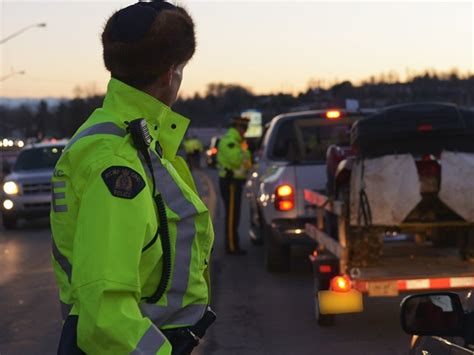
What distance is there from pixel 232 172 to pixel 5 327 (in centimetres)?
563

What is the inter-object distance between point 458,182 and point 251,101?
76065 mm

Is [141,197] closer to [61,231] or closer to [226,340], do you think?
[61,231]

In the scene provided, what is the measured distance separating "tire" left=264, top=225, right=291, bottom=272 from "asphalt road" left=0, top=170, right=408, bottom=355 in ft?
0.53

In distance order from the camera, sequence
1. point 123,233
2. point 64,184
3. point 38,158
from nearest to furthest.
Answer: point 123,233 → point 64,184 → point 38,158

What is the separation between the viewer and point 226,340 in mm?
7938

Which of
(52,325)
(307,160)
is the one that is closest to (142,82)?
(52,325)

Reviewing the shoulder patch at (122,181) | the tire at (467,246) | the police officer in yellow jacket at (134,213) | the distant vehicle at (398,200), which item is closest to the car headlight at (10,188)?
the distant vehicle at (398,200)

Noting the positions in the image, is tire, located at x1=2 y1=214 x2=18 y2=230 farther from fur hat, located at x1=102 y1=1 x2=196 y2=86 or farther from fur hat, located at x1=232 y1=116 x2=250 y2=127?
fur hat, located at x1=102 y1=1 x2=196 y2=86

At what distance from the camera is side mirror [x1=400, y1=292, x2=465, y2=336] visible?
320cm

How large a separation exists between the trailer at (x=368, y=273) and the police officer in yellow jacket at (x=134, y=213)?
503 centimetres

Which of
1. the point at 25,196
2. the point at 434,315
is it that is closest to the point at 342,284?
the point at 434,315

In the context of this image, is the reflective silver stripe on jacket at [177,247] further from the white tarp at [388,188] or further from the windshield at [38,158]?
the windshield at [38,158]

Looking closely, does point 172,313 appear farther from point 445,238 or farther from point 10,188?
point 10,188

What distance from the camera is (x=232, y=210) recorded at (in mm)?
13766
